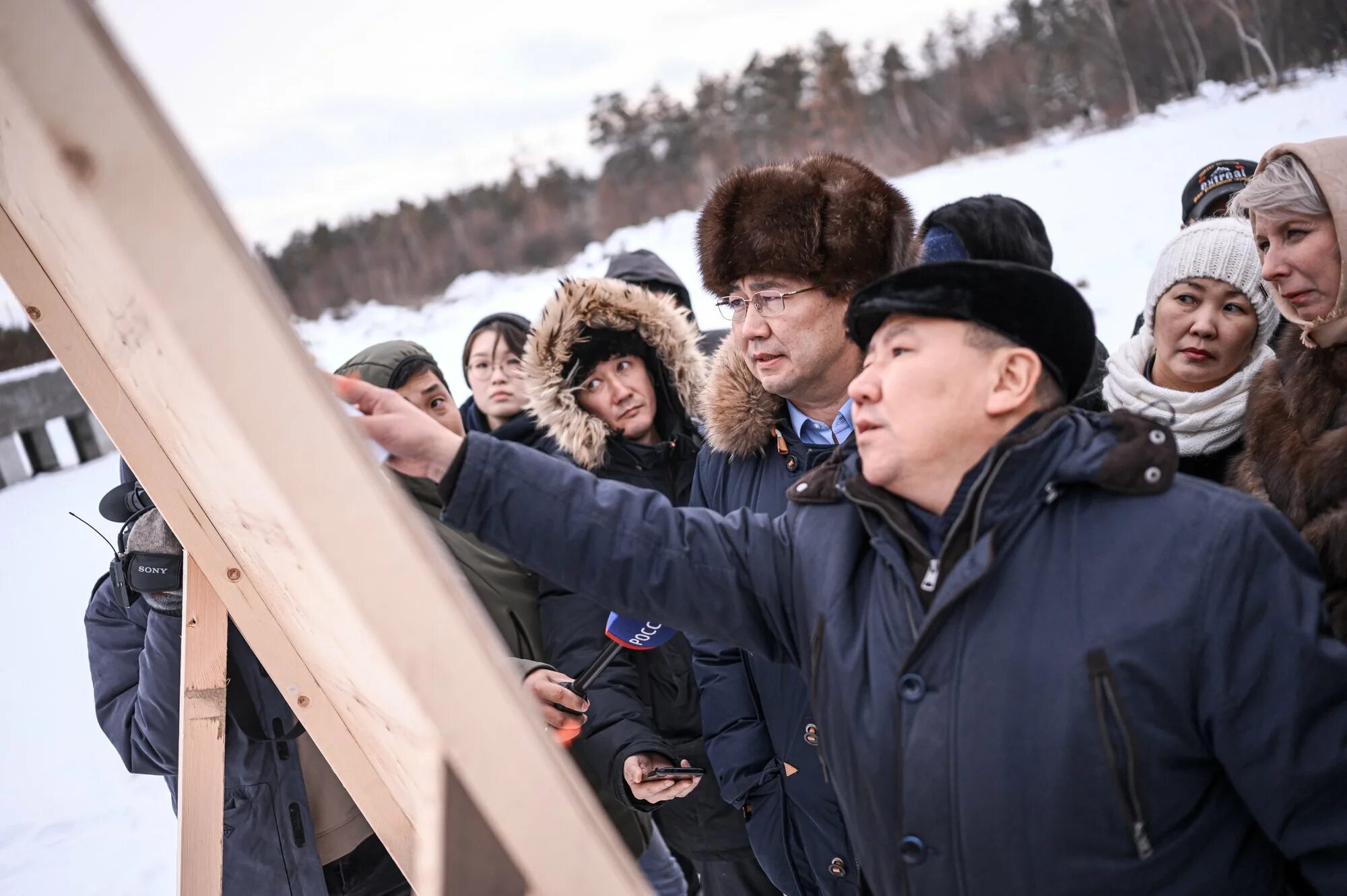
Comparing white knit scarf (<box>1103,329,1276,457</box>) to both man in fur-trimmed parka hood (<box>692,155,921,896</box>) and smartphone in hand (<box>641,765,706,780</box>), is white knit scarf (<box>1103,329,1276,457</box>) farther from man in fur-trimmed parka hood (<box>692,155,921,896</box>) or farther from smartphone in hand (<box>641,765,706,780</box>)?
smartphone in hand (<box>641,765,706,780</box>)

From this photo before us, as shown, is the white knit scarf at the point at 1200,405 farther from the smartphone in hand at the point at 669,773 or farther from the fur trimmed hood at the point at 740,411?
the smartphone in hand at the point at 669,773

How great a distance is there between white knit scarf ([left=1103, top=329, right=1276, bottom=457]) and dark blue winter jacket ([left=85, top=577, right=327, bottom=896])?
2103mm

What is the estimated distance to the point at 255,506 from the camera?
118cm

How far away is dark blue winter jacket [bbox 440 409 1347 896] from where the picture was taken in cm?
121

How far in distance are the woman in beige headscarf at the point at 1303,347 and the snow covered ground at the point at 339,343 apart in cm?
176

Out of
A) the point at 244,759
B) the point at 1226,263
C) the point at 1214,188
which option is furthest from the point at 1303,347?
the point at 244,759

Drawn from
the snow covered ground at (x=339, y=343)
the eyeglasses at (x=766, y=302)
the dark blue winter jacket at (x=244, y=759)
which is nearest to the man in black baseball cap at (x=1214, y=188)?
the eyeglasses at (x=766, y=302)

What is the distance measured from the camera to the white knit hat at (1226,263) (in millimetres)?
2260

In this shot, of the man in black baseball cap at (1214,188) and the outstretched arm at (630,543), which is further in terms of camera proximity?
the man in black baseball cap at (1214,188)

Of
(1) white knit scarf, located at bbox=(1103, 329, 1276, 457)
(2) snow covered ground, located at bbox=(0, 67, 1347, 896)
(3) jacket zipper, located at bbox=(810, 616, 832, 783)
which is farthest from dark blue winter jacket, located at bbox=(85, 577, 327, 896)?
(1) white knit scarf, located at bbox=(1103, 329, 1276, 457)

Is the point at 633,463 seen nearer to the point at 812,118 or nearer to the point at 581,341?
the point at 581,341

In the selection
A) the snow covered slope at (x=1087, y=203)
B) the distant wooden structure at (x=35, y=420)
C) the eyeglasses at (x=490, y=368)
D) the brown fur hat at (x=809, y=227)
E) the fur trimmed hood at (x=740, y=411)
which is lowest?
the snow covered slope at (x=1087, y=203)

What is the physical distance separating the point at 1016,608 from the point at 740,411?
3.17ft

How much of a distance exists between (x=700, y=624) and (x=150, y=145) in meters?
1.06
